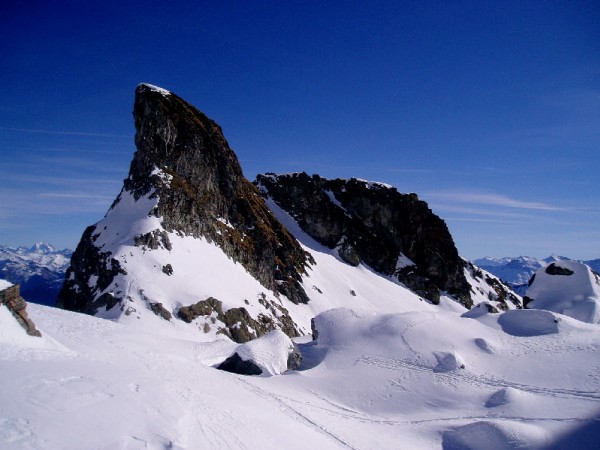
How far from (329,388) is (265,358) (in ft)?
15.4

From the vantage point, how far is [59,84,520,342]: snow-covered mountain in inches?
1560

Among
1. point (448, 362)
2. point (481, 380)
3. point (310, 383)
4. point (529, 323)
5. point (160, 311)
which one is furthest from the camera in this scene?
point (160, 311)

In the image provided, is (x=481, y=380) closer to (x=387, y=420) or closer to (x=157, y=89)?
(x=387, y=420)

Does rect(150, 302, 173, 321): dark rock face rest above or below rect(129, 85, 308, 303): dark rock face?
below

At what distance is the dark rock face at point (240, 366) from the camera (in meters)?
23.5

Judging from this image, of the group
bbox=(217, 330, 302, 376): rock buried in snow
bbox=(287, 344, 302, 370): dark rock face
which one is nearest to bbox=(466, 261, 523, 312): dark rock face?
bbox=(287, 344, 302, 370): dark rock face

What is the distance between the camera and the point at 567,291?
5312 centimetres

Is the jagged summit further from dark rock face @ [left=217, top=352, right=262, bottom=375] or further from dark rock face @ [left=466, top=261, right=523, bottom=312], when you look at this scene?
dark rock face @ [left=466, top=261, right=523, bottom=312]

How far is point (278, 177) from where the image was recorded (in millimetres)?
105312

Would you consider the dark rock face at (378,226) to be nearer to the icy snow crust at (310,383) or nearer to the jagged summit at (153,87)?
the jagged summit at (153,87)

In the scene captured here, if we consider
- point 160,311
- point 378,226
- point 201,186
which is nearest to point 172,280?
point 160,311

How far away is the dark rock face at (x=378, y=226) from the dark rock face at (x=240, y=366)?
2832 inches

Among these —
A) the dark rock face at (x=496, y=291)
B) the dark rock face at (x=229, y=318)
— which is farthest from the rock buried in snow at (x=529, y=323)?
the dark rock face at (x=496, y=291)

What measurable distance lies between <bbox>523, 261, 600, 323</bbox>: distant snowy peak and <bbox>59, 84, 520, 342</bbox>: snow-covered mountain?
90.8 feet
